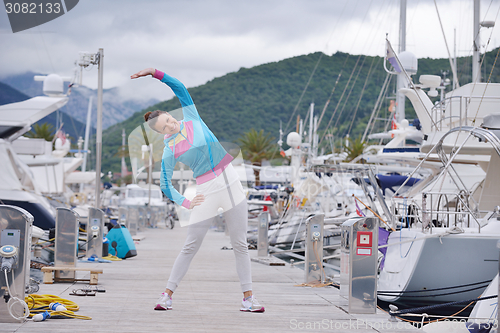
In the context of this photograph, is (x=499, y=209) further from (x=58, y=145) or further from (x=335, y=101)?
(x=335, y=101)

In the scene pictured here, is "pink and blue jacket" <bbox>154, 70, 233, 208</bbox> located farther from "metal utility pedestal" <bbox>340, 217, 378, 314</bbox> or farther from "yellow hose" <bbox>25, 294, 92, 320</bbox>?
"metal utility pedestal" <bbox>340, 217, 378, 314</bbox>

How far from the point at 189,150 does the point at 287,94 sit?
7563 centimetres

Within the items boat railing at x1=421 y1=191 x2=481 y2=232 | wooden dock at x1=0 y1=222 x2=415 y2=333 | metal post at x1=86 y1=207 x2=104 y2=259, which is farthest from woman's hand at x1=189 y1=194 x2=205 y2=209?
metal post at x1=86 y1=207 x2=104 y2=259

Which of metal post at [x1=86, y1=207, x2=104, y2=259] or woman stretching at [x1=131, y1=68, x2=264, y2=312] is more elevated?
woman stretching at [x1=131, y1=68, x2=264, y2=312]

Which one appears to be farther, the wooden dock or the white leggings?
the white leggings

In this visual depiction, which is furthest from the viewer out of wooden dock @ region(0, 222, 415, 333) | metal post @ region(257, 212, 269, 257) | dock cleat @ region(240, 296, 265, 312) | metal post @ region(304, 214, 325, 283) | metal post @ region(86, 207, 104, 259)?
metal post @ region(257, 212, 269, 257)

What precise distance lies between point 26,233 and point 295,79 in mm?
77790

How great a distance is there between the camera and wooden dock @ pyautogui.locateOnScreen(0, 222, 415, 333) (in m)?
5.08

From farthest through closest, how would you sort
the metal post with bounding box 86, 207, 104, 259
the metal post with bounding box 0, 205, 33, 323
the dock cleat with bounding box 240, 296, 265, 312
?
the metal post with bounding box 86, 207, 104, 259
the dock cleat with bounding box 240, 296, 265, 312
the metal post with bounding box 0, 205, 33, 323

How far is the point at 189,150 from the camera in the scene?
16.8ft

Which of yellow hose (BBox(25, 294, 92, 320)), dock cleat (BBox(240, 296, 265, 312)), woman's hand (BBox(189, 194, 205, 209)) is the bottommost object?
dock cleat (BBox(240, 296, 265, 312))

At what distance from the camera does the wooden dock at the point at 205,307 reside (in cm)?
508

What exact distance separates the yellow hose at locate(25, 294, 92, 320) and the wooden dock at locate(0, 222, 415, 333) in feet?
0.35

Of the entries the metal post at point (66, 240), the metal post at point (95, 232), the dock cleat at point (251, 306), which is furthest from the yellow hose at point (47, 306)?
the metal post at point (95, 232)
